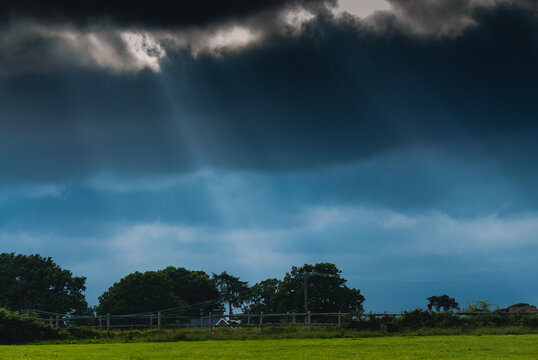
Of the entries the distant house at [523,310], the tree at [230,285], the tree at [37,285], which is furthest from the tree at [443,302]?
the tree at [37,285]

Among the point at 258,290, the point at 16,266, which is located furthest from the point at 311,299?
the point at 16,266

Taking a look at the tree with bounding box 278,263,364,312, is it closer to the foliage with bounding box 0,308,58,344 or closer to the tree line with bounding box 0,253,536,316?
the tree line with bounding box 0,253,536,316

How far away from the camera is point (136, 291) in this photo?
315 feet

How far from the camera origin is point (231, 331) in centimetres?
4078

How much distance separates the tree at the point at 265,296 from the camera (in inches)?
3812

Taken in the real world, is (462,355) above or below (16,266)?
below

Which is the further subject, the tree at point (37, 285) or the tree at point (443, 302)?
the tree at point (443, 302)

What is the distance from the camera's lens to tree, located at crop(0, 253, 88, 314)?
8762 centimetres

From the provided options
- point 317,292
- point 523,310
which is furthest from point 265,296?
point 523,310

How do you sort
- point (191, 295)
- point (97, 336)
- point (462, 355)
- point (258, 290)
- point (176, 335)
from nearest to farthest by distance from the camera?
point (462, 355) → point (176, 335) → point (97, 336) → point (258, 290) → point (191, 295)

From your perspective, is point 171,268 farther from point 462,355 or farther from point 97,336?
point 462,355

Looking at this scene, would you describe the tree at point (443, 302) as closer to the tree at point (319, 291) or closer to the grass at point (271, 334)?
the tree at point (319, 291)

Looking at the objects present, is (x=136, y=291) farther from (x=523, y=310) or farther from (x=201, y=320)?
(x=523, y=310)

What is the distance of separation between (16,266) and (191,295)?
37515 mm
